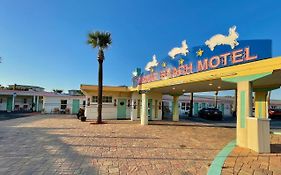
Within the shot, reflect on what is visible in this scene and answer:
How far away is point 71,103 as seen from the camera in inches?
1211

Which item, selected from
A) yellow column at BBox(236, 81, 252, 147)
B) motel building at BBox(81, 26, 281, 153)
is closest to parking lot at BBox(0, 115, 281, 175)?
yellow column at BBox(236, 81, 252, 147)

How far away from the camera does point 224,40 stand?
8133 millimetres

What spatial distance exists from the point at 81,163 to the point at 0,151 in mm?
3479

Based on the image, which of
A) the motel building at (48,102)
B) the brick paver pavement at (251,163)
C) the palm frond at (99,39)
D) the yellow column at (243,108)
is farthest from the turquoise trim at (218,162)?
the motel building at (48,102)

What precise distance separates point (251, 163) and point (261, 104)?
6.98m

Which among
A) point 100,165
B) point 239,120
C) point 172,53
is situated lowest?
point 100,165

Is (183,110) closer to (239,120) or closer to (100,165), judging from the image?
(239,120)

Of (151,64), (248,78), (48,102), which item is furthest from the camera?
(48,102)

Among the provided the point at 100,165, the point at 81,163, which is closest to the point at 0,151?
the point at 81,163

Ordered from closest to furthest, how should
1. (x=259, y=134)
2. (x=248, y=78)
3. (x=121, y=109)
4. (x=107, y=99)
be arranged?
(x=259, y=134) → (x=248, y=78) → (x=107, y=99) → (x=121, y=109)

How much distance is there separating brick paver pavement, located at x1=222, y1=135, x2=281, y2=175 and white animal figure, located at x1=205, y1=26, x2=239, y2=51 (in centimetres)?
420

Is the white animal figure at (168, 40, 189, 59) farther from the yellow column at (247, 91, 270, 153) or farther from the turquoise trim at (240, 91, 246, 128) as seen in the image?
the yellow column at (247, 91, 270, 153)

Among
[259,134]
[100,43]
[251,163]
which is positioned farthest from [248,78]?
[100,43]

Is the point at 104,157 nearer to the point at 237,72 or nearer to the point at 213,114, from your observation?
the point at 237,72
